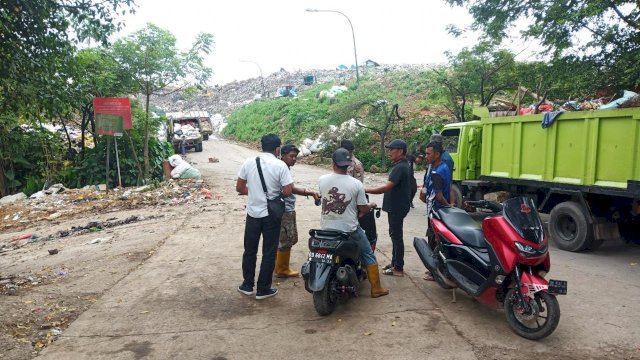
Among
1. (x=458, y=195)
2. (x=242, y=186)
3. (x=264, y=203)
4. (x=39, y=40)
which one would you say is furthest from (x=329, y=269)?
(x=458, y=195)

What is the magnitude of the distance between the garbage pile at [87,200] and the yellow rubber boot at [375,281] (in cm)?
826

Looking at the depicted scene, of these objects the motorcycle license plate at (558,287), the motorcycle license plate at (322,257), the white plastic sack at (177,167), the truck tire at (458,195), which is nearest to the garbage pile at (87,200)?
the white plastic sack at (177,167)

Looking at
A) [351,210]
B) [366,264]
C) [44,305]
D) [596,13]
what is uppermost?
[596,13]

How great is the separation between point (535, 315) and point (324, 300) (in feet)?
5.97

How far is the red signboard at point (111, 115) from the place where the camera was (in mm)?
13311

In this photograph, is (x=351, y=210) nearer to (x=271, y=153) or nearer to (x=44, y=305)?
(x=271, y=153)

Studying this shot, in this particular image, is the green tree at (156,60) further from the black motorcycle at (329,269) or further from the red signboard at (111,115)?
the black motorcycle at (329,269)

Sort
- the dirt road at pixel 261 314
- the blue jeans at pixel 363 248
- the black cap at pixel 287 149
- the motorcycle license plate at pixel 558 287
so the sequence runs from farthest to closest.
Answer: the black cap at pixel 287 149 < the blue jeans at pixel 363 248 < the dirt road at pixel 261 314 < the motorcycle license plate at pixel 558 287

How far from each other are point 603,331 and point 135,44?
1340cm

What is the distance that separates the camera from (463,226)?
4.83m

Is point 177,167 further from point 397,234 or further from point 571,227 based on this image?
point 571,227

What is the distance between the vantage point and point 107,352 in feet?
13.1

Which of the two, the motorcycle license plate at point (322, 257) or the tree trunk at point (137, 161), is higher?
the tree trunk at point (137, 161)

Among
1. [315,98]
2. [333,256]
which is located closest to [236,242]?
[333,256]
